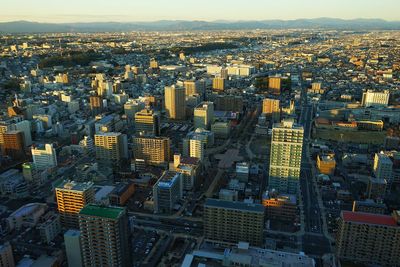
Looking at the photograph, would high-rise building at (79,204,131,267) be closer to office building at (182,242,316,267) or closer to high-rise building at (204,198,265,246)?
office building at (182,242,316,267)

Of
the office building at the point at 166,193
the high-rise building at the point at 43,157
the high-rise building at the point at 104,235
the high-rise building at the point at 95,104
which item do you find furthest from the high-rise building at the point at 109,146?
the high-rise building at the point at 95,104

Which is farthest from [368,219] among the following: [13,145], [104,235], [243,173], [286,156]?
[13,145]

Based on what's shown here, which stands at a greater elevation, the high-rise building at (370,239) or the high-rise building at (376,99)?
the high-rise building at (376,99)

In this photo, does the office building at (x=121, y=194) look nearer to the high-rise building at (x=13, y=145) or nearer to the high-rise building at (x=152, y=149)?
the high-rise building at (x=152, y=149)

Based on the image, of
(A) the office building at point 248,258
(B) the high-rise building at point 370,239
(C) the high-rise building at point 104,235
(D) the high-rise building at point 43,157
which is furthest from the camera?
(D) the high-rise building at point 43,157

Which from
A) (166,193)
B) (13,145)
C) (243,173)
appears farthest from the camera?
(13,145)

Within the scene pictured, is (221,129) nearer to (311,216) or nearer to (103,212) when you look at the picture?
(311,216)

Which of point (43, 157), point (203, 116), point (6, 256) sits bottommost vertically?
point (6, 256)
